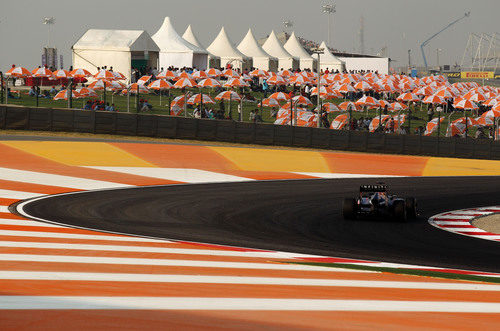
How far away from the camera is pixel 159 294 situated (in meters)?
7.27

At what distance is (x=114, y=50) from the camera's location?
59.6 m

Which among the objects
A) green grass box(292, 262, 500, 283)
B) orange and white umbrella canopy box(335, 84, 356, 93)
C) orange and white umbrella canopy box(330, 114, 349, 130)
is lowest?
green grass box(292, 262, 500, 283)

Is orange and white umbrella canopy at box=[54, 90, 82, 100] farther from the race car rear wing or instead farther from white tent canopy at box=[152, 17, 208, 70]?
white tent canopy at box=[152, 17, 208, 70]

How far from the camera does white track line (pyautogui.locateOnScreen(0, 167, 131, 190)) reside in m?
20.6

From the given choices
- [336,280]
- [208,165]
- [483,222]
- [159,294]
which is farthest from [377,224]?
[208,165]

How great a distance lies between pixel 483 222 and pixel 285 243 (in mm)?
5961

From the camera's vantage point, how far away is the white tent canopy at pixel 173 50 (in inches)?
2667

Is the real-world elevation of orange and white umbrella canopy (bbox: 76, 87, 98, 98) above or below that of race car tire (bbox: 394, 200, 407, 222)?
above

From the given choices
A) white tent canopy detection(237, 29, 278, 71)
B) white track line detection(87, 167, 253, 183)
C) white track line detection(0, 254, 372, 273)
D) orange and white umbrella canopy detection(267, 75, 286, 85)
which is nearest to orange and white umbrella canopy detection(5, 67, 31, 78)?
orange and white umbrella canopy detection(267, 75, 286, 85)

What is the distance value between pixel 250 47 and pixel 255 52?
856 mm

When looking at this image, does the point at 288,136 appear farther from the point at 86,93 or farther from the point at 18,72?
the point at 18,72

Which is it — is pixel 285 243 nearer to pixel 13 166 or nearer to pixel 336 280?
pixel 336 280

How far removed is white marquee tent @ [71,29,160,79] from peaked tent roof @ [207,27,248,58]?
54.0 ft

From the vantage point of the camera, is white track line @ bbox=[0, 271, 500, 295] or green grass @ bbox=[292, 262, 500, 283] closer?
white track line @ bbox=[0, 271, 500, 295]
